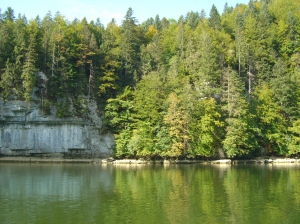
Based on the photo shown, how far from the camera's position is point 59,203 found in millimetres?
25047

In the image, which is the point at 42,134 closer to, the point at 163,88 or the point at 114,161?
the point at 114,161

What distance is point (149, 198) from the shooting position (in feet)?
87.9

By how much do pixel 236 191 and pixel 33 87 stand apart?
4155 centimetres

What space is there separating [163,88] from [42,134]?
871 inches

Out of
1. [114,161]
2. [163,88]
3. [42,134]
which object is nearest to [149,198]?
[114,161]

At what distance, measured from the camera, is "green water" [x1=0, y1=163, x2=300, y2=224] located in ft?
69.1

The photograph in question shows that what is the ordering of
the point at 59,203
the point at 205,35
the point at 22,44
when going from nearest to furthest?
the point at 59,203 < the point at 22,44 < the point at 205,35

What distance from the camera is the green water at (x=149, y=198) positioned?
21.1 m

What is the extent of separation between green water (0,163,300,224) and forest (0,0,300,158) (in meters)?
18.6

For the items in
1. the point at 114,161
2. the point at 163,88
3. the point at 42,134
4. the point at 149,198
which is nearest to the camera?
the point at 149,198

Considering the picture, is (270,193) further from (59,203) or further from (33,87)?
(33,87)

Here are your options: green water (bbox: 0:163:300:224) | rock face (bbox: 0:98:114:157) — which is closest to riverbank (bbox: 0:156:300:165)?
rock face (bbox: 0:98:114:157)

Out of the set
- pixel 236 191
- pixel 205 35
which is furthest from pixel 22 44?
pixel 236 191

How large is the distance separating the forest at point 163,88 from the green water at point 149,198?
61.2 feet
